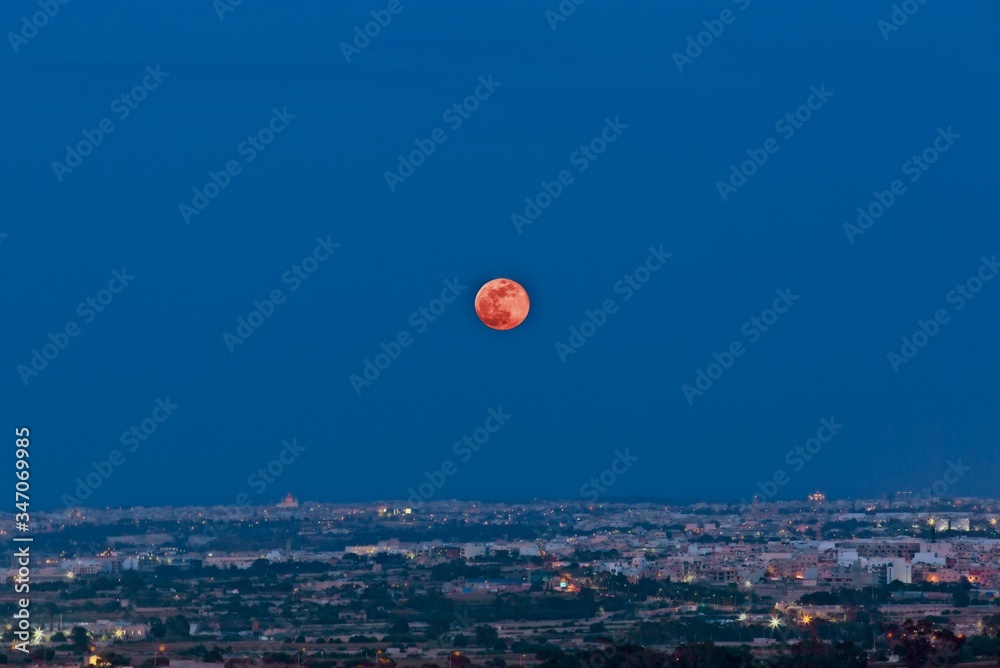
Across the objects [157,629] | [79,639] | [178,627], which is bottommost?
[79,639]

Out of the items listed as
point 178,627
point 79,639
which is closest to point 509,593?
point 178,627

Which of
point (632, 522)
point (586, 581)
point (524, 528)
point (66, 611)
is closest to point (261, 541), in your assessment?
point (524, 528)

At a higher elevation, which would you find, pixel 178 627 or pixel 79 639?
pixel 178 627

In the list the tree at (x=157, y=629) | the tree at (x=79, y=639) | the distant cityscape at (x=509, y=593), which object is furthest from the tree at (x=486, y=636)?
the tree at (x=79, y=639)

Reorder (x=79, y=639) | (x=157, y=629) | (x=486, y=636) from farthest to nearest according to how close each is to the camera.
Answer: (x=157, y=629), (x=486, y=636), (x=79, y=639)

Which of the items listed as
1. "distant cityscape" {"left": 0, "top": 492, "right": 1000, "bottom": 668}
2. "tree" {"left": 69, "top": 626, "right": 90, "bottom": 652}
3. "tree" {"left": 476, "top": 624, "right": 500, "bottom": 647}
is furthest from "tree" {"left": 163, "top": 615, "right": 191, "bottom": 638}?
"tree" {"left": 476, "top": 624, "right": 500, "bottom": 647}

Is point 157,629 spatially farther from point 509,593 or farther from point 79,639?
point 509,593

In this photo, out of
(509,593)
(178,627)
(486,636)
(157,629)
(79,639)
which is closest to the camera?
(79,639)

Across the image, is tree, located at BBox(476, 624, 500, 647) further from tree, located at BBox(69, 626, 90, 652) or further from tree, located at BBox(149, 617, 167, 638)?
tree, located at BBox(69, 626, 90, 652)

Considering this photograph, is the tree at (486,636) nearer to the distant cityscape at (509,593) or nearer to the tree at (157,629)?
the distant cityscape at (509,593)
